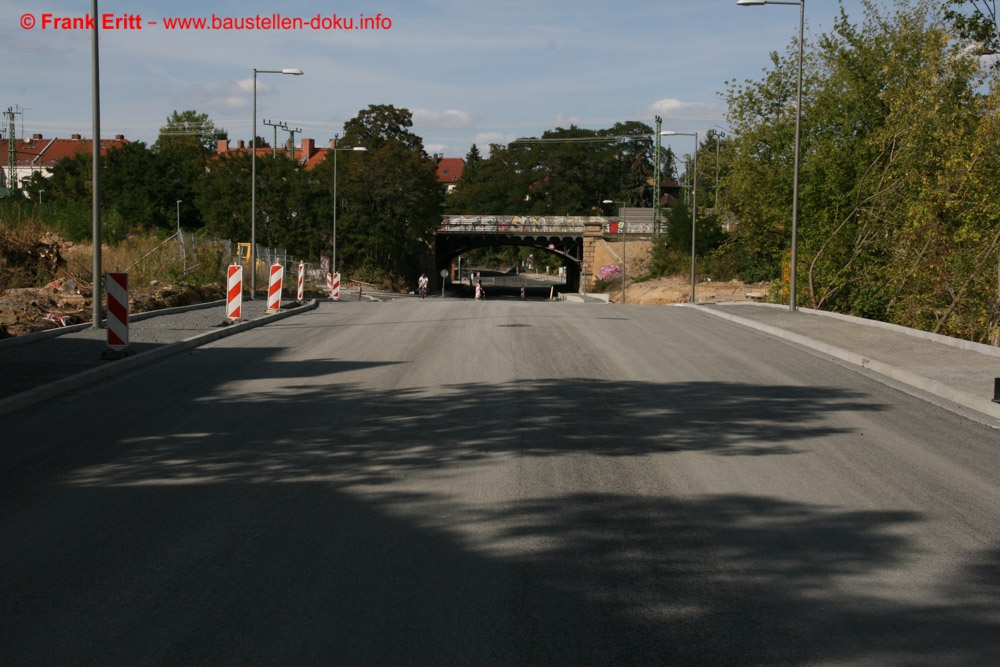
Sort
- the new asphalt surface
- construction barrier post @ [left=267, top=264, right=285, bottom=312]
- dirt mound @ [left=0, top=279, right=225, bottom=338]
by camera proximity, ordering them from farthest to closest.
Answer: construction barrier post @ [left=267, top=264, right=285, bottom=312], dirt mound @ [left=0, top=279, right=225, bottom=338], the new asphalt surface

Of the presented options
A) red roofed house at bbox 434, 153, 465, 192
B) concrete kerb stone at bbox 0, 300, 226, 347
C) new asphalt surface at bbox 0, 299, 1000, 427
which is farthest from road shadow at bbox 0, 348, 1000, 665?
red roofed house at bbox 434, 153, 465, 192

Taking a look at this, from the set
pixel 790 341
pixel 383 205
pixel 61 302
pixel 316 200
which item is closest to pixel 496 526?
pixel 790 341

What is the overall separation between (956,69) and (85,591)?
29020 millimetres

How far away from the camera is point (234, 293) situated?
2019 centimetres

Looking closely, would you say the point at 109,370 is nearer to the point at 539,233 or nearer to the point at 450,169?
the point at 539,233

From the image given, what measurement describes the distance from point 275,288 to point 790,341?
43.9ft

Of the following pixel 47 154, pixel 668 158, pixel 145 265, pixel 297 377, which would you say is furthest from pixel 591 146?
pixel 297 377

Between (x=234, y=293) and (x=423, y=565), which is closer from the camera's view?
(x=423, y=565)

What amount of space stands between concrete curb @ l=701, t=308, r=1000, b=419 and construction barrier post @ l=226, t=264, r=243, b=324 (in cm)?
1137

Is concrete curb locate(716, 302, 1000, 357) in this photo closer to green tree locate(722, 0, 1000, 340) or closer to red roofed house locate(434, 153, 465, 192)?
green tree locate(722, 0, 1000, 340)

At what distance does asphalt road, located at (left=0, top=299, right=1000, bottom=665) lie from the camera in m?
4.18

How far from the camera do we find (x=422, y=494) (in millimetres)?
6527

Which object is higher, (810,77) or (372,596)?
(810,77)

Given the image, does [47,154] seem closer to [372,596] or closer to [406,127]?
[406,127]
